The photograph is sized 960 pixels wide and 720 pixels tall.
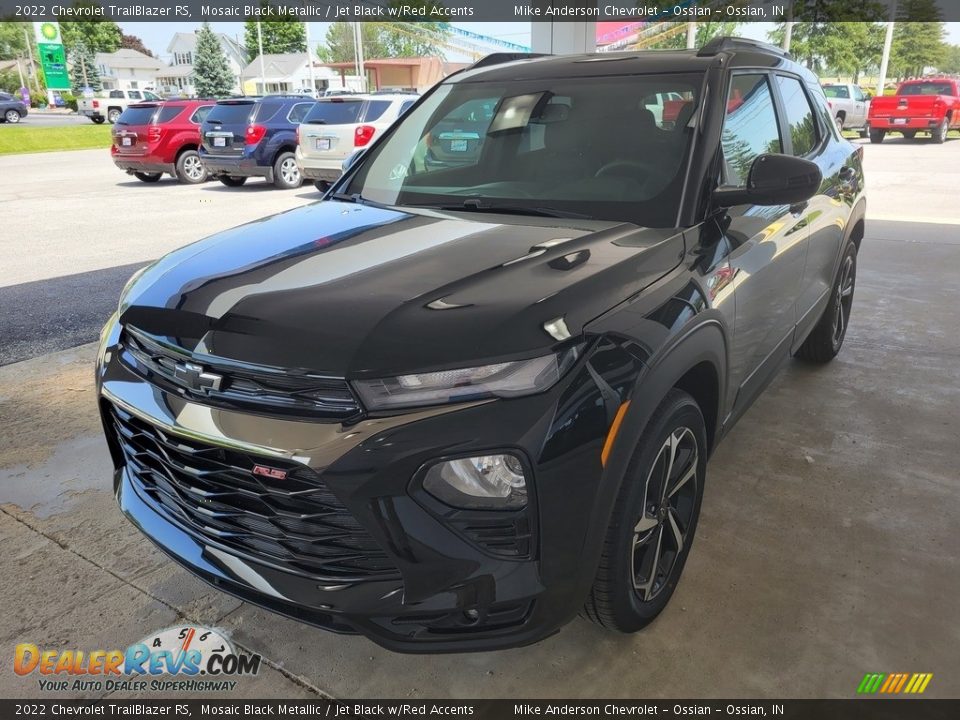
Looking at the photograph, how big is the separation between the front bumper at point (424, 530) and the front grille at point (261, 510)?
0.03m

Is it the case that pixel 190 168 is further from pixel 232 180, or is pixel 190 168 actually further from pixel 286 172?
pixel 286 172

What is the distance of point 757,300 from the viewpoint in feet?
9.01

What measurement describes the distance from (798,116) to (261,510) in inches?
122

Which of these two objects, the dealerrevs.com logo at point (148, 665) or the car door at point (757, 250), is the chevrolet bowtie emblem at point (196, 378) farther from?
the car door at point (757, 250)

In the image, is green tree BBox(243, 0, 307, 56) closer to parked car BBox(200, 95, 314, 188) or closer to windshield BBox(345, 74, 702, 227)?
parked car BBox(200, 95, 314, 188)

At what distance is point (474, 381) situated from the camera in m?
1.71

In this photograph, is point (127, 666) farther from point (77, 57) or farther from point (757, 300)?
point (77, 57)

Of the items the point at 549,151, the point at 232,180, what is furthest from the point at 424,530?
the point at 232,180

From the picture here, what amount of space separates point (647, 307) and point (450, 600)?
91 centimetres

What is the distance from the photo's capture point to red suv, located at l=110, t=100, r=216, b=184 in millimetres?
14289

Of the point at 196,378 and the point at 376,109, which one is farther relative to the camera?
the point at 376,109

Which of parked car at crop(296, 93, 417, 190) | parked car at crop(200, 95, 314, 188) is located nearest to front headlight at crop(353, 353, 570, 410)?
parked car at crop(296, 93, 417, 190)

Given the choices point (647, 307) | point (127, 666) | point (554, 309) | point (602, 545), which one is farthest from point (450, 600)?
point (127, 666)

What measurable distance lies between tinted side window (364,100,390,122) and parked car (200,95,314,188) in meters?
2.38
